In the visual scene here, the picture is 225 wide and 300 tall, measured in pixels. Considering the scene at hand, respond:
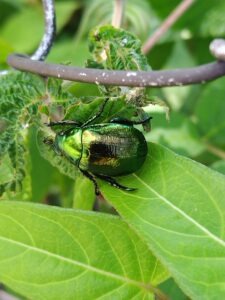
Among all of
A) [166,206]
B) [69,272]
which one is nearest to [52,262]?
[69,272]

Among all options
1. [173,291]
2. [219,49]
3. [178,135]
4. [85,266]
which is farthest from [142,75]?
[178,135]

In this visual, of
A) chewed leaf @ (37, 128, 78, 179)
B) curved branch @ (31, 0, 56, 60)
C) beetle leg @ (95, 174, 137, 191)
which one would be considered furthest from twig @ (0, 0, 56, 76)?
beetle leg @ (95, 174, 137, 191)

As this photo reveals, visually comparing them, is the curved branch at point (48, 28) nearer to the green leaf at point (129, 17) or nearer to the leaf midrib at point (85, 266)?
the leaf midrib at point (85, 266)

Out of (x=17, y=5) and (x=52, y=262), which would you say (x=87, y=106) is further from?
(x=17, y=5)

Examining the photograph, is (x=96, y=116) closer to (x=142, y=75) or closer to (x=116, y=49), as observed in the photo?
(x=116, y=49)

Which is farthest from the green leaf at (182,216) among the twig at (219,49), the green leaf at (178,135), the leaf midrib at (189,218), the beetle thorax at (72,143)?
the green leaf at (178,135)
